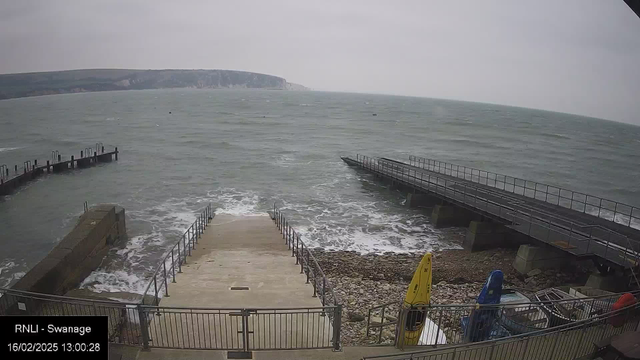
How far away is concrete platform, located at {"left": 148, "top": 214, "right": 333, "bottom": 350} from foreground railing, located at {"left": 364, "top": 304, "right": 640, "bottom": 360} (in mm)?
2255

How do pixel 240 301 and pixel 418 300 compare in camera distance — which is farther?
pixel 240 301

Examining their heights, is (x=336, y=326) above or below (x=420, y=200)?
above

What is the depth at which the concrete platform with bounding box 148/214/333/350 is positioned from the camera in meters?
7.72

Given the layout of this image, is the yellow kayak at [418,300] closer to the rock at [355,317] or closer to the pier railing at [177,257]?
the rock at [355,317]

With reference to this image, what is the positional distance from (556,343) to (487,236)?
14656mm

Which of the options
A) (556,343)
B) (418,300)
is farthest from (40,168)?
(556,343)

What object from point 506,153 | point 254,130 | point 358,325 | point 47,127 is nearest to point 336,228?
point 358,325

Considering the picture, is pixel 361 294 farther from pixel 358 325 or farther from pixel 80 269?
pixel 80 269

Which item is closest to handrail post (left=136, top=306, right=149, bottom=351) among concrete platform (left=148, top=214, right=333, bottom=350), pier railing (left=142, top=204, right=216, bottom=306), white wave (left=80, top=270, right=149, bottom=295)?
concrete platform (left=148, top=214, right=333, bottom=350)

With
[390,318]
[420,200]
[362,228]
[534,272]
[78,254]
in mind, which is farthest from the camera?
[420,200]

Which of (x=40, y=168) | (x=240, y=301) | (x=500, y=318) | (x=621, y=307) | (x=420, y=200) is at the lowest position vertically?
(x=40, y=168)

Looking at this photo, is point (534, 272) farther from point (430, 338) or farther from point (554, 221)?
point (430, 338)

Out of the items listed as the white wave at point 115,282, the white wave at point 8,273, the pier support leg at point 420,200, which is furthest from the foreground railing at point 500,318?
the pier support leg at point 420,200

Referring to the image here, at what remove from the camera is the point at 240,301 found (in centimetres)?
987
